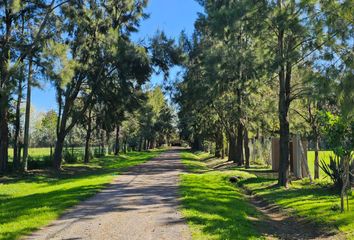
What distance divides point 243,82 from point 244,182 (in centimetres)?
451

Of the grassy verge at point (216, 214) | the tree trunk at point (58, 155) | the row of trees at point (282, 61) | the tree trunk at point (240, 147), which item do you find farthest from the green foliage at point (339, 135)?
the tree trunk at point (58, 155)

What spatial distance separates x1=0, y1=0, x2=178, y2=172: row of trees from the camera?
24109 mm

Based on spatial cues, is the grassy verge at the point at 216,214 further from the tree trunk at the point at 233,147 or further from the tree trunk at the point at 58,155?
the tree trunk at the point at 233,147

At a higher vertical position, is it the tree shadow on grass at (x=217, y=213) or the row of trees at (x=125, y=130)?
the row of trees at (x=125, y=130)

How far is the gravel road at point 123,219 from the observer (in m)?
8.95

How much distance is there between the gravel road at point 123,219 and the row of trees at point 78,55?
1105 cm

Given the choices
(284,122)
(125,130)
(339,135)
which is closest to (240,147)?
(284,122)

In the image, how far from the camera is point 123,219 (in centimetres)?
1059

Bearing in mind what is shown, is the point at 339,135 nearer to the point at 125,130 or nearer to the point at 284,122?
the point at 284,122

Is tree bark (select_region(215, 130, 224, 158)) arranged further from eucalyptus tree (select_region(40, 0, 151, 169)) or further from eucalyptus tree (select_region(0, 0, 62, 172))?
eucalyptus tree (select_region(0, 0, 62, 172))

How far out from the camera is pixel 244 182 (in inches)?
811

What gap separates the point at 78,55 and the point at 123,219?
72.1 feet

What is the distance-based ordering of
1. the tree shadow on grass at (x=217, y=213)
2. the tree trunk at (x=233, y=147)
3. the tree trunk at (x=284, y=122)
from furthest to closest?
the tree trunk at (x=233, y=147) < the tree trunk at (x=284, y=122) < the tree shadow on grass at (x=217, y=213)

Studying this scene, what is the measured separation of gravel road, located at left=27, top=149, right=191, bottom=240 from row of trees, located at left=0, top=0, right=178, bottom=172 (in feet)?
36.3
